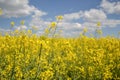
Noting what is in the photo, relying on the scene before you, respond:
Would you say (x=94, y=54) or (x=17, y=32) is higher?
(x=17, y=32)

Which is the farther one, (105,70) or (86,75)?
(86,75)

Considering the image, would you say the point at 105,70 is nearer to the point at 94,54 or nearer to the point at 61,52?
the point at 94,54

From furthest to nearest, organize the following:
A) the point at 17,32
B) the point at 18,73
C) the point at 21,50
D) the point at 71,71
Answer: the point at 17,32 → the point at 71,71 → the point at 21,50 → the point at 18,73

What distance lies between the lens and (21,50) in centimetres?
517

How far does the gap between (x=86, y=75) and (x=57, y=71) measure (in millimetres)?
638

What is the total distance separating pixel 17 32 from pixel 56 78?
384 centimetres

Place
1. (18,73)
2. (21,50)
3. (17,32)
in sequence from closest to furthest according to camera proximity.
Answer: (18,73) < (21,50) < (17,32)

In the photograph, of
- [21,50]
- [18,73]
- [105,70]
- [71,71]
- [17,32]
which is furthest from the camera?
[17,32]

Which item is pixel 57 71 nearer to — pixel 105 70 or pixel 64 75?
pixel 64 75

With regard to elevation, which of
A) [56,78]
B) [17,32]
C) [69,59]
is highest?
[17,32]

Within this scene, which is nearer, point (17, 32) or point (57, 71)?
point (57, 71)

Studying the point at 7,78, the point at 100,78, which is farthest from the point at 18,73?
the point at 100,78

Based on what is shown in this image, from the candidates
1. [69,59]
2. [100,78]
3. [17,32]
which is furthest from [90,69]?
[17,32]

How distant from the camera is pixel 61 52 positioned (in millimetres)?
6613
